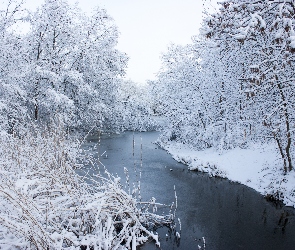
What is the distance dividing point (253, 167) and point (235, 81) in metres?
5.66

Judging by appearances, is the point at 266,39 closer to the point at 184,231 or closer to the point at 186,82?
the point at 184,231

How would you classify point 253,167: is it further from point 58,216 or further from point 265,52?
point 58,216

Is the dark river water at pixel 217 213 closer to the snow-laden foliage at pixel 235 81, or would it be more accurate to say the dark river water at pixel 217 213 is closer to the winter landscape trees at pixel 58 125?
the winter landscape trees at pixel 58 125

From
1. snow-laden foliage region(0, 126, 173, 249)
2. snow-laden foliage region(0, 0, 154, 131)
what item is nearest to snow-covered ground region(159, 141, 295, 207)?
snow-laden foliage region(0, 126, 173, 249)

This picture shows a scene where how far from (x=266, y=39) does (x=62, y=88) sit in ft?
55.2

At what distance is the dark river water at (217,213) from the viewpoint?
6.54 metres

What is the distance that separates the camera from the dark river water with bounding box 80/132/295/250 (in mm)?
6543

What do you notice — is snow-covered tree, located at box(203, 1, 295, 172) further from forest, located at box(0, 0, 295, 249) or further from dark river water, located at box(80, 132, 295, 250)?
dark river water, located at box(80, 132, 295, 250)

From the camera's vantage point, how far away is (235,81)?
15.7 meters

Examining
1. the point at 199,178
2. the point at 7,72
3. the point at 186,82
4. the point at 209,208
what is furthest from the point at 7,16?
the point at 209,208

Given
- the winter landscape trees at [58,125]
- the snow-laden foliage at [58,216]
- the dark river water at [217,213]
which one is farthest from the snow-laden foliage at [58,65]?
the snow-laden foliage at [58,216]

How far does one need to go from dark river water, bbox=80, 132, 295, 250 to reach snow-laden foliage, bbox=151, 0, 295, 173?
2394 mm

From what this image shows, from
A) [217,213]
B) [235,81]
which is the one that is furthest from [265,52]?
[235,81]

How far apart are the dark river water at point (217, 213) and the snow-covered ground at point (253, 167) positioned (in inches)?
17.9
